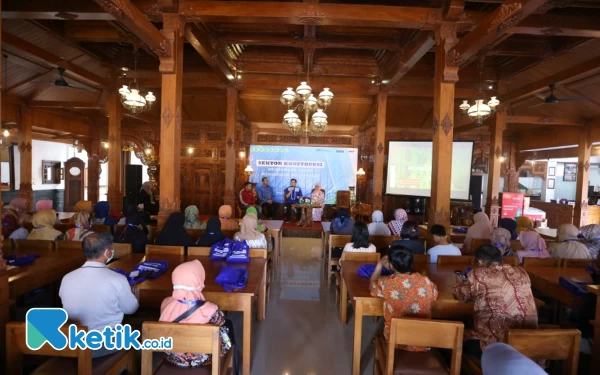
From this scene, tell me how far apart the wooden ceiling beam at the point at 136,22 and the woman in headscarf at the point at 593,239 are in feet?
19.7

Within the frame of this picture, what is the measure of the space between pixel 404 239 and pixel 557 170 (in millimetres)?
14983

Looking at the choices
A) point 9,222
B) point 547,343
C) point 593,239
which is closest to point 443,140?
point 593,239

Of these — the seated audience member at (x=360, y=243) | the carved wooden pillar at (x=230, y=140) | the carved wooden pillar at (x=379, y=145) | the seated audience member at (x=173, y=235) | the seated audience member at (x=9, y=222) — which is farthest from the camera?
the carved wooden pillar at (x=230, y=140)

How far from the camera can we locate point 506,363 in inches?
→ 41.8

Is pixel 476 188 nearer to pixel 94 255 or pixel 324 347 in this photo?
pixel 324 347

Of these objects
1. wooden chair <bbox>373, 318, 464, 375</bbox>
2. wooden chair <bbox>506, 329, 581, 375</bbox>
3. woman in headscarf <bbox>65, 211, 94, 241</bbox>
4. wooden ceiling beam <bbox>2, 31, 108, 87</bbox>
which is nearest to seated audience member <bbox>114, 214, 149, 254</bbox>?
woman in headscarf <bbox>65, 211, 94, 241</bbox>

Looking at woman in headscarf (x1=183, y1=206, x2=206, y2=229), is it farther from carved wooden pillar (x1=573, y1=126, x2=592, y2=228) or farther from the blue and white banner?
carved wooden pillar (x1=573, y1=126, x2=592, y2=228)


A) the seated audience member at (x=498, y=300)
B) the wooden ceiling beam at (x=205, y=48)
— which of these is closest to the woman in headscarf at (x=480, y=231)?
the seated audience member at (x=498, y=300)

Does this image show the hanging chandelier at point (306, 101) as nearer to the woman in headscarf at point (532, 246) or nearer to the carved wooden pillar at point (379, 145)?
the carved wooden pillar at point (379, 145)

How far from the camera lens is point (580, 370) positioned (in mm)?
2568

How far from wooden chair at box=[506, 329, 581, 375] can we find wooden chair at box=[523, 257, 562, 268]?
6.80 ft

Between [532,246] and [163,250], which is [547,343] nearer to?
[532,246]

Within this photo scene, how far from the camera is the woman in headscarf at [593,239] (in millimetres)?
3944

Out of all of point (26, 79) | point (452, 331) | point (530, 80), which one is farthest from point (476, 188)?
point (26, 79)
